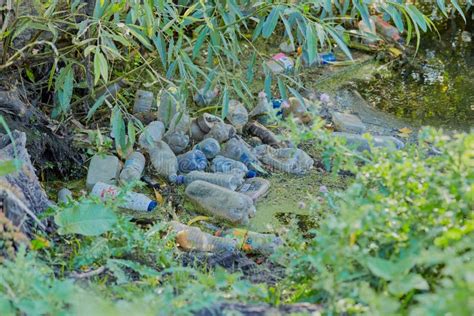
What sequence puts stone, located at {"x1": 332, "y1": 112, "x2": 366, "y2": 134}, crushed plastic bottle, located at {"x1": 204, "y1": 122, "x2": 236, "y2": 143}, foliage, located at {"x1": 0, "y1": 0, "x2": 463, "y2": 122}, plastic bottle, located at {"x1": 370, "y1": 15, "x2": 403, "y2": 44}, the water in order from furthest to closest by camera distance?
plastic bottle, located at {"x1": 370, "y1": 15, "x2": 403, "y2": 44} → the water → stone, located at {"x1": 332, "y1": 112, "x2": 366, "y2": 134} → crushed plastic bottle, located at {"x1": 204, "y1": 122, "x2": 236, "y2": 143} → foliage, located at {"x1": 0, "y1": 0, "x2": 463, "y2": 122}

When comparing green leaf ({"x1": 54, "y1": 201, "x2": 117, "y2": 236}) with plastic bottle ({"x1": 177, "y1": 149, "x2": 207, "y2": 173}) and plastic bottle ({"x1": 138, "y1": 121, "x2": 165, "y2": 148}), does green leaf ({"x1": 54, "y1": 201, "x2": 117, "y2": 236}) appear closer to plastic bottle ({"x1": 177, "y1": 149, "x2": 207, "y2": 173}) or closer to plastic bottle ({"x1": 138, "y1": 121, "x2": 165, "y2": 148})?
plastic bottle ({"x1": 138, "y1": 121, "x2": 165, "y2": 148})

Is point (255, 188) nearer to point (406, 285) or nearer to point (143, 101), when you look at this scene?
point (143, 101)

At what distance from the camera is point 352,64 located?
16.6 feet

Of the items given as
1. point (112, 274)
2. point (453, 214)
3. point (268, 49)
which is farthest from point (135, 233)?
point (268, 49)

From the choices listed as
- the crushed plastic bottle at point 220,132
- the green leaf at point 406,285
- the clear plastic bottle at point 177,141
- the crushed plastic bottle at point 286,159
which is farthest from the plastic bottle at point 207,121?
the green leaf at point 406,285

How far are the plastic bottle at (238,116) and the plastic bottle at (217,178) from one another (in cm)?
49

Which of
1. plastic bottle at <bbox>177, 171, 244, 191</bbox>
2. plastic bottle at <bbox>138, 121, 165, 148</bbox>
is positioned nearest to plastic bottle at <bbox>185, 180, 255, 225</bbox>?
plastic bottle at <bbox>177, 171, 244, 191</bbox>

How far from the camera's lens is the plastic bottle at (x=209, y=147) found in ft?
12.3

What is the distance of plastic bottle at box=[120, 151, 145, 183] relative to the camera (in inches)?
138

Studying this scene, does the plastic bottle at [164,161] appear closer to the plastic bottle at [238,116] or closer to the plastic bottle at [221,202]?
the plastic bottle at [221,202]

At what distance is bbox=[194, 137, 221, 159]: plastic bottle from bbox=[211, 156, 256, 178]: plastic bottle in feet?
0.21

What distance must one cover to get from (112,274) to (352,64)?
3.08 m

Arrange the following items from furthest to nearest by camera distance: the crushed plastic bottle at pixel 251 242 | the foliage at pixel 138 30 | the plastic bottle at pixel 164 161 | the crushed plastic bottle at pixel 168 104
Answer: the plastic bottle at pixel 164 161
the crushed plastic bottle at pixel 168 104
the foliage at pixel 138 30
the crushed plastic bottle at pixel 251 242

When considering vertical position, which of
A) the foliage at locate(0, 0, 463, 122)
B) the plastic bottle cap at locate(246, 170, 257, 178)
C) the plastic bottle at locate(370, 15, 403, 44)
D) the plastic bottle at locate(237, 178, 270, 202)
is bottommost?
the plastic bottle at locate(237, 178, 270, 202)
